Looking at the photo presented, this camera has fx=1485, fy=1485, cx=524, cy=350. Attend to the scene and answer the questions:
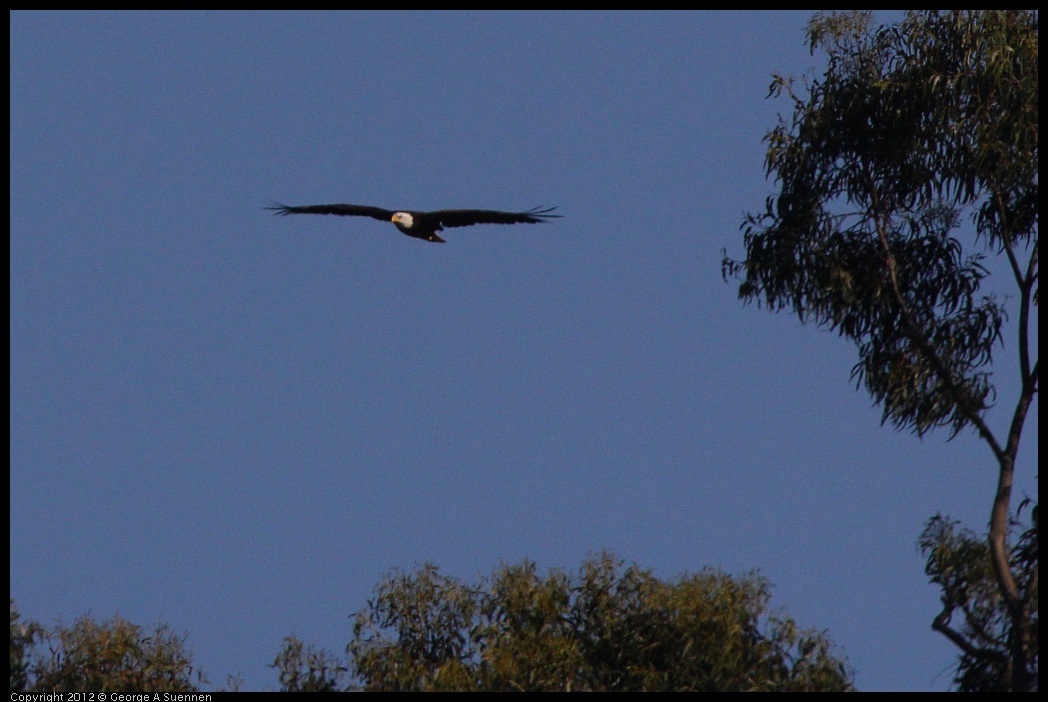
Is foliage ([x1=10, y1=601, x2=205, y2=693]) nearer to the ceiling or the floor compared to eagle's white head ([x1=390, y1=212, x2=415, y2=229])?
nearer to the floor

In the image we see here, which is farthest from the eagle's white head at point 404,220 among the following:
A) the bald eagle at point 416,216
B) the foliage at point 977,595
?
the foliage at point 977,595

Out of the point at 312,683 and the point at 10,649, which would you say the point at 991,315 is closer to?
the point at 312,683

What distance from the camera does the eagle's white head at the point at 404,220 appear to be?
52.4 ft

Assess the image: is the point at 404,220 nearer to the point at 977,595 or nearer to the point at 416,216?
the point at 416,216

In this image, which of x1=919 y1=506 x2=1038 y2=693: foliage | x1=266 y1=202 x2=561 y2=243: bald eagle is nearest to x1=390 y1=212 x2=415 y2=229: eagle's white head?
x1=266 y1=202 x2=561 y2=243: bald eagle

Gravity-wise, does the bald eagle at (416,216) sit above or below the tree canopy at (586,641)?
above

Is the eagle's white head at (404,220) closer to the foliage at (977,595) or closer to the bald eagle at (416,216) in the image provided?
the bald eagle at (416,216)

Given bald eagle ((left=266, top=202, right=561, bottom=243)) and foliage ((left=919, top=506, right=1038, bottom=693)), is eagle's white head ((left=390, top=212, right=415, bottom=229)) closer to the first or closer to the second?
bald eagle ((left=266, top=202, right=561, bottom=243))

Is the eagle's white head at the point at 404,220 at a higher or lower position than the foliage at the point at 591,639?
higher

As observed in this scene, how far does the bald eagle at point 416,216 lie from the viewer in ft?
50.1

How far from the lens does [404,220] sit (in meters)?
16.0

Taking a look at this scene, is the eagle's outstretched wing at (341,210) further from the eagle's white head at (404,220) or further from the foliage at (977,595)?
the foliage at (977,595)

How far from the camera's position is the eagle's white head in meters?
16.0
